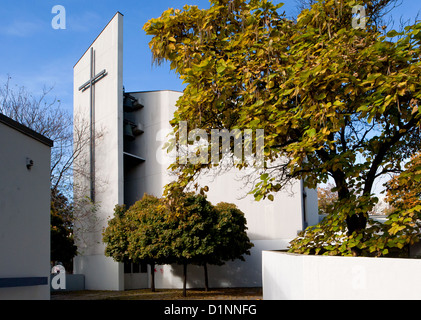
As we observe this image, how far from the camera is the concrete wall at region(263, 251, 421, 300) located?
16.3ft

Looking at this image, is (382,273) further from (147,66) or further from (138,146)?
(138,146)

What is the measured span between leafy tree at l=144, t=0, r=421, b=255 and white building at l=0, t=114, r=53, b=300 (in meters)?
3.40

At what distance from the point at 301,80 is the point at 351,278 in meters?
2.57

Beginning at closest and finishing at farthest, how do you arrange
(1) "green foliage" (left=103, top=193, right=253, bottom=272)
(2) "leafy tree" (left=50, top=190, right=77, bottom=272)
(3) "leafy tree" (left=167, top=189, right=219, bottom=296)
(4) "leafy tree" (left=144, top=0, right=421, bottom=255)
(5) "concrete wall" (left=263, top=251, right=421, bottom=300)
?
(5) "concrete wall" (left=263, top=251, right=421, bottom=300) → (4) "leafy tree" (left=144, top=0, right=421, bottom=255) → (3) "leafy tree" (left=167, top=189, right=219, bottom=296) → (1) "green foliage" (left=103, top=193, right=253, bottom=272) → (2) "leafy tree" (left=50, top=190, right=77, bottom=272)

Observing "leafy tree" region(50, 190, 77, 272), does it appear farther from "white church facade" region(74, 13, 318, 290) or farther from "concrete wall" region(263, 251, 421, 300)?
"concrete wall" region(263, 251, 421, 300)

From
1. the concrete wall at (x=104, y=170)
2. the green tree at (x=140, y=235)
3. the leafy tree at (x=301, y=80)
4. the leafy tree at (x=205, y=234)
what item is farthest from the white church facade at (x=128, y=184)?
the leafy tree at (x=301, y=80)


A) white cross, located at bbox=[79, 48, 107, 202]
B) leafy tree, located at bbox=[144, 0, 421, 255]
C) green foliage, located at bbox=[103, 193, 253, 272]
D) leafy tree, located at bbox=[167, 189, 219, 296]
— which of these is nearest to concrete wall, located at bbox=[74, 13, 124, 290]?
white cross, located at bbox=[79, 48, 107, 202]

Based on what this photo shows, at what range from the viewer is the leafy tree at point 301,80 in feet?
18.7

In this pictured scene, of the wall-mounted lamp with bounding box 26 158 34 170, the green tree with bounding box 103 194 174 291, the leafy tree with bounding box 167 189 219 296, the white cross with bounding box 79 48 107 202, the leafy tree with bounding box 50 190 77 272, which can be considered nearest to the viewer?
the wall-mounted lamp with bounding box 26 158 34 170

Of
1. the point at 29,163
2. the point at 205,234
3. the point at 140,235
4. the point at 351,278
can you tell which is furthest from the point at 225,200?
the point at 351,278

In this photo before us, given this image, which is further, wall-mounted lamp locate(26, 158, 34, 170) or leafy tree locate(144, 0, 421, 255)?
wall-mounted lamp locate(26, 158, 34, 170)

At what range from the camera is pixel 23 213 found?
8.48 m

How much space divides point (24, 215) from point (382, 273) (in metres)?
6.58
